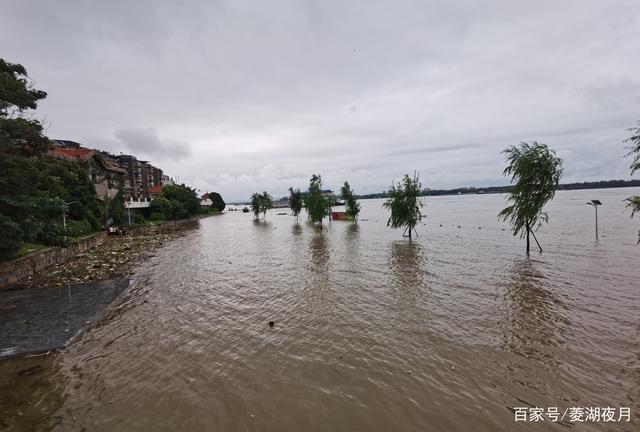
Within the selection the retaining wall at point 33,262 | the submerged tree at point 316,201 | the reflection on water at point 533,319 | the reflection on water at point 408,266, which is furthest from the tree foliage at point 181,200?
the reflection on water at point 533,319

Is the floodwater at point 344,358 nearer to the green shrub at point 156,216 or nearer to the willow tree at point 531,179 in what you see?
the willow tree at point 531,179

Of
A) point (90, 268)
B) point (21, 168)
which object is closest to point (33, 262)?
point (90, 268)

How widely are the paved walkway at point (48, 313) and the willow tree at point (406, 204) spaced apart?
91.0ft

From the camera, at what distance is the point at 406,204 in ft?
114

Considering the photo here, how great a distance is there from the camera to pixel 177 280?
1738 cm

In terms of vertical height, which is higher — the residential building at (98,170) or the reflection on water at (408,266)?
the residential building at (98,170)

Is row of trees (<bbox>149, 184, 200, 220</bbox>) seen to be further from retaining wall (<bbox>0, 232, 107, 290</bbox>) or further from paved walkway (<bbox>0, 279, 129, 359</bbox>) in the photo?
paved walkway (<bbox>0, 279, 129, 359</bbox>)

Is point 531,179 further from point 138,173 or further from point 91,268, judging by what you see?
point 138,173

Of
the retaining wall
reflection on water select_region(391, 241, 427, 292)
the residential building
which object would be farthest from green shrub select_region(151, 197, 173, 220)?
reflection on water select_region(391, 241, 427, 292)

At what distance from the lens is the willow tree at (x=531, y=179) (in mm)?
22281

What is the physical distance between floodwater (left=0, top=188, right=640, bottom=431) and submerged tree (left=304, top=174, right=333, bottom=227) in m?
36.0

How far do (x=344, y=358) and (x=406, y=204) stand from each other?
28.7m

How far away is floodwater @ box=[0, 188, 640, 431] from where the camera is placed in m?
6.09

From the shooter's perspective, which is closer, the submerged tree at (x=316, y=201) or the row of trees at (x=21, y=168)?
the row of trees at (x=21, y=168)
